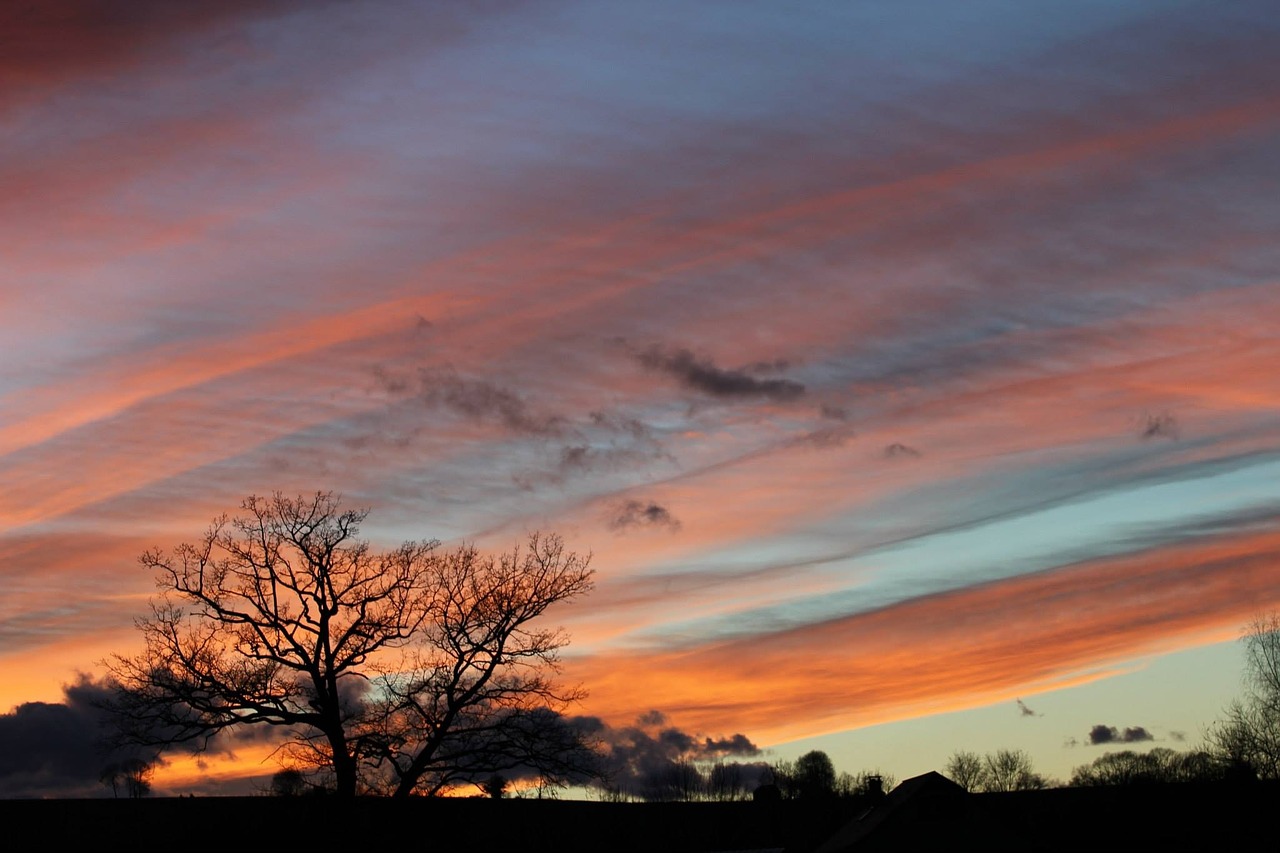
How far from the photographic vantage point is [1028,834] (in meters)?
70.2

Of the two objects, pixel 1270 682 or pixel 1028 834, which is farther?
pixel 1270 682

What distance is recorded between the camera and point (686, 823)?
76812 mm

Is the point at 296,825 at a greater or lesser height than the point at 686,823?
greater

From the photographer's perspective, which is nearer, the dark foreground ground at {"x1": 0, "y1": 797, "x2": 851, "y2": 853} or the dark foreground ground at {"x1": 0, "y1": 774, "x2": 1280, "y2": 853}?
the dark foreground ground at {"x1": 0, "y1": 797, "x2": 851, "y2": 853}

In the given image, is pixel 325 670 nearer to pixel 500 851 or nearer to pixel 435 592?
pixel 435 592

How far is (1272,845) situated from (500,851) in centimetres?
4538

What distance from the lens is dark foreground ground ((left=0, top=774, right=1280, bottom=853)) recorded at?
49.3 m

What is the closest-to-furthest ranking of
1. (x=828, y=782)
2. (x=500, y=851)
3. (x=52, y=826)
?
(x=52, y=826) < (x=500, y=851) < (x=828, y=782)

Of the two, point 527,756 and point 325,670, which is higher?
point 325,670

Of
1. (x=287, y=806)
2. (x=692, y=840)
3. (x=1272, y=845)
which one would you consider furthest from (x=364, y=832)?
(x=1272, y=845)

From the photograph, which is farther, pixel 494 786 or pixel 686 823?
pixel 686 823

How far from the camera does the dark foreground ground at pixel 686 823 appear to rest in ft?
162

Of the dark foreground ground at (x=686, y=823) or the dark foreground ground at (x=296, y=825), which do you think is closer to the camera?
the dark foreground ground at (x=296, y=825)

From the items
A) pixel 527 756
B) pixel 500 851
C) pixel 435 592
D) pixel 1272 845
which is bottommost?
pixel 1272 845
